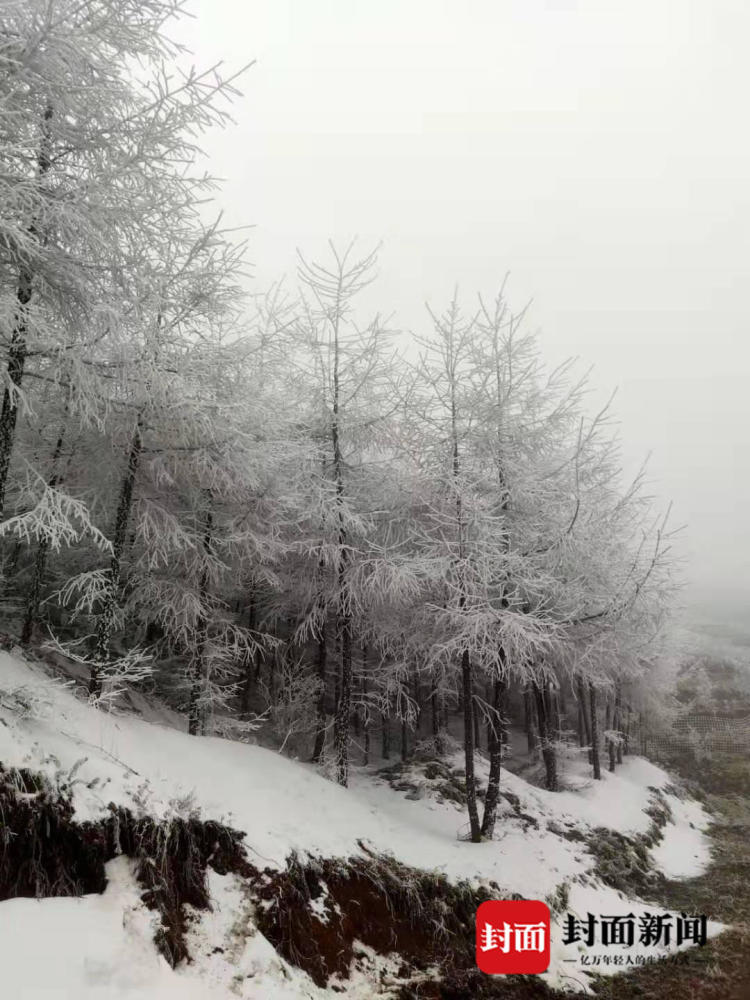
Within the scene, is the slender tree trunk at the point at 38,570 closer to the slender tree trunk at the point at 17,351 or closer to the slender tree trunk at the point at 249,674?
the slender tree trunk at the point at 17,351

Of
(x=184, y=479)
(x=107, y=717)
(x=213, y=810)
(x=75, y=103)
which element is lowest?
(x=213, y=810)

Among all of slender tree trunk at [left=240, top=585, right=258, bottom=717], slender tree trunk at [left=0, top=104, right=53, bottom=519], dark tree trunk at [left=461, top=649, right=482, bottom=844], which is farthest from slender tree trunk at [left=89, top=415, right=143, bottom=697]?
slender tree trunk at [left=240, top=585, right=258, bottom=717]

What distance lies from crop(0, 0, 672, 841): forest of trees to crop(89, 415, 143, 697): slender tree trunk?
38 mm

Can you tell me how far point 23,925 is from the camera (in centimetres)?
442

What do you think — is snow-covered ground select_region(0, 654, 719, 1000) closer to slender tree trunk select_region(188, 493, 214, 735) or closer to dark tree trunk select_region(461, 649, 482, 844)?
dark tree trunk select_region(461, 649, 482, 844)

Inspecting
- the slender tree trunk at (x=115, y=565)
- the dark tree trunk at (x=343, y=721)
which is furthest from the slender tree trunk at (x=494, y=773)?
the slender tree trunk at (x=115, y=565)

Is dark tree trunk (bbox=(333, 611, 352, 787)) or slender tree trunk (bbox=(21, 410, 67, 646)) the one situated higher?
slender tree trunk (bbox=(21, 410, 67, 646))

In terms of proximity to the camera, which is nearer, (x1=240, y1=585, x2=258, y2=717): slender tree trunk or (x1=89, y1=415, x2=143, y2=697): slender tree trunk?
(x1=89, y1=415, x2=143, y2=697): slender tree trunk

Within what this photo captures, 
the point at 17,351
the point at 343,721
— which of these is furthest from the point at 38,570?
the point at 343,721

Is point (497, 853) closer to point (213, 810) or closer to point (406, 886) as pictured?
point (406, 886)

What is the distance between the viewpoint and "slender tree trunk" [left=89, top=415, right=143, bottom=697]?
26.8ft

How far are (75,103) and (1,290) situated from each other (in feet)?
6.87

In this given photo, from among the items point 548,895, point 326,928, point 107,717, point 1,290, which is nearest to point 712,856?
point 548,895

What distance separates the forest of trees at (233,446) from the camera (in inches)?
247
